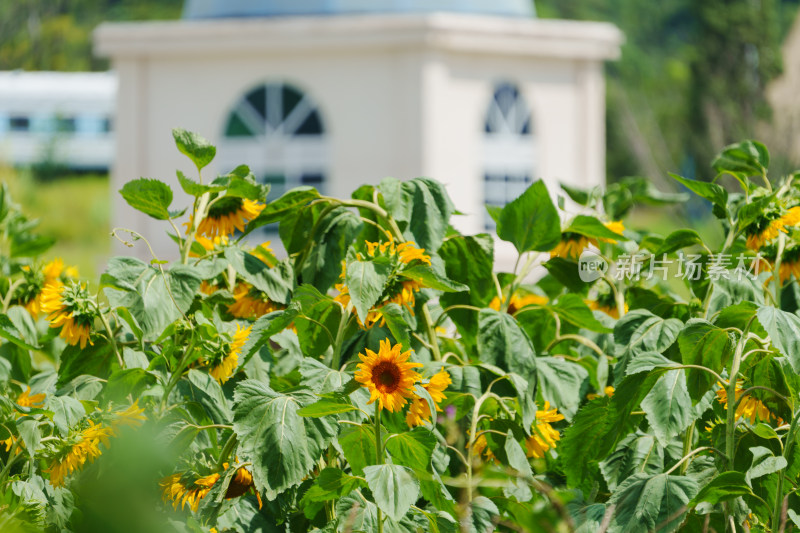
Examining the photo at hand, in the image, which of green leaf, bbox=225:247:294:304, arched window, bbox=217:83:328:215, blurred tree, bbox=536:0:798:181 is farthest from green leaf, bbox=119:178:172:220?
arched window, bbox=217:83:328:215

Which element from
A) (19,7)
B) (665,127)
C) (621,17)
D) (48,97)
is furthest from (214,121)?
(621,17)

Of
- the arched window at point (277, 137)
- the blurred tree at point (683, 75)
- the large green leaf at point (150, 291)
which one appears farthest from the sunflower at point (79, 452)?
the arched window at point (277, 137)

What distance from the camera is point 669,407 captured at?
48.8 inches

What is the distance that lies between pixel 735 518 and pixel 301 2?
9950 millimetres

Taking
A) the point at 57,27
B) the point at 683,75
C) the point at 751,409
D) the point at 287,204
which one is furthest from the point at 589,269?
the point at 683,75

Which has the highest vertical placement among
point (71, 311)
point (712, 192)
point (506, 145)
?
point (712, 192)

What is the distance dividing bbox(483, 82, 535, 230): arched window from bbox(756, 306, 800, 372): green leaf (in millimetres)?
9133

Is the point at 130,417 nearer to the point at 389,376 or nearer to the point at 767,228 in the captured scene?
the point at 389,376

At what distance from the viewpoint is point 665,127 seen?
30141 mm

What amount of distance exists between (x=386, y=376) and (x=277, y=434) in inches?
5.9

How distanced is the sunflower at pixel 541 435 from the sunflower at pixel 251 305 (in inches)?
16.2

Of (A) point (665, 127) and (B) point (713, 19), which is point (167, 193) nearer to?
(B) point (713, 19)

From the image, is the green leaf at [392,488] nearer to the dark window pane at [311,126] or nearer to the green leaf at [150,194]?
the green leaf at [150,194]

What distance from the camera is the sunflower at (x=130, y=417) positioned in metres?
1.28
